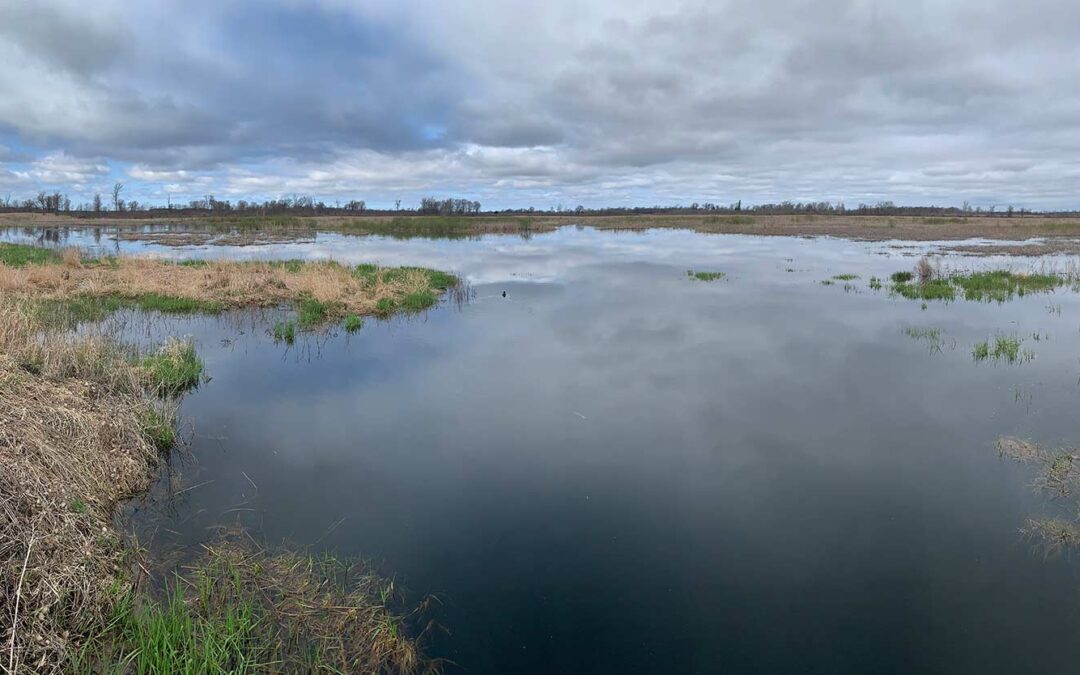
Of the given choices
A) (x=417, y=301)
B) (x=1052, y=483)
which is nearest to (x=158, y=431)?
(x=1052, y=483)

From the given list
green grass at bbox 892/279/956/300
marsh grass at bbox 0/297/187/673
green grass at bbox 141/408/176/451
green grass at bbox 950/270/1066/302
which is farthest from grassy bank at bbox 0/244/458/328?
green grass at bbox 950/270/1066/302

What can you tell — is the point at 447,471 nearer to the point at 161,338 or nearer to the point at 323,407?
the point at 323,407

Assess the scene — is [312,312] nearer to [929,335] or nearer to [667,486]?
[667,486]

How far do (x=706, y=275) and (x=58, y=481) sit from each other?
77.5 ft

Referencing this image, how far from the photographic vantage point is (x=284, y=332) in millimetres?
14867

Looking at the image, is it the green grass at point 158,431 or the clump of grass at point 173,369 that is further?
the clump of grass at point 173,369

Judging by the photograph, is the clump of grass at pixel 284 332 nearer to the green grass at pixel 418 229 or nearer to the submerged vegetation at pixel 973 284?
the submerged vegetation at pixel 973 284

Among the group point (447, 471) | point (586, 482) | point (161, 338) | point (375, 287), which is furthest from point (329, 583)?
point (375, 287)

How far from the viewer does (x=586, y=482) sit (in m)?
7.45

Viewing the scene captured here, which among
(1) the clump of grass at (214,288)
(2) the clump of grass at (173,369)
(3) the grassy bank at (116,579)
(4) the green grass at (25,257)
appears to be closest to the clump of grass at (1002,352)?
(3) the grassy bank at (116,579)

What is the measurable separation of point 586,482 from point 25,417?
5880 millimetres

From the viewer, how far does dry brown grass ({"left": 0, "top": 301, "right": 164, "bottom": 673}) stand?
405cm

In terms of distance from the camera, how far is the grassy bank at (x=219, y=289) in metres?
17.2

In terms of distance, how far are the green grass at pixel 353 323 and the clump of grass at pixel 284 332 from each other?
1297 mm
